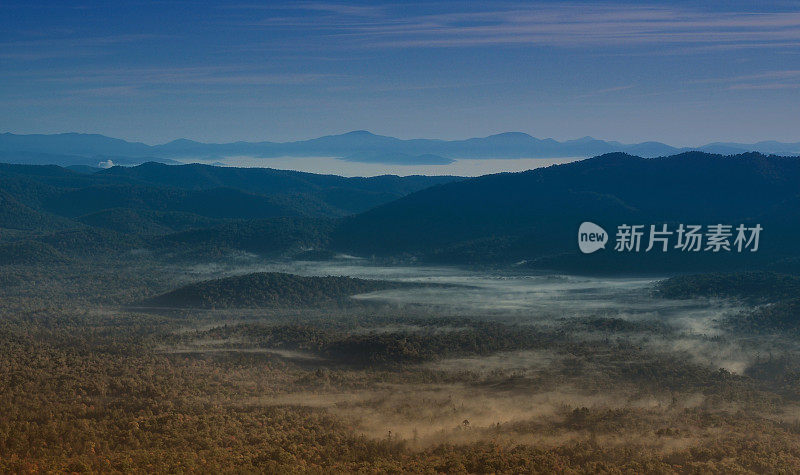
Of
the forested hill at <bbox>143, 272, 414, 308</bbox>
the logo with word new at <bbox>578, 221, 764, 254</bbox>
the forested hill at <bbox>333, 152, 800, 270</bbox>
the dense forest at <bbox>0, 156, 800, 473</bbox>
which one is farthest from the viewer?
the forested hill at <bbox>333, 152, 800, 270</bbox>

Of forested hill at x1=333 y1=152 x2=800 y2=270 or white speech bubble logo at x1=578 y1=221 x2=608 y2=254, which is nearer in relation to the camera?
white speech bubble logo at x1=578 y1=221 x2=608 y2=254

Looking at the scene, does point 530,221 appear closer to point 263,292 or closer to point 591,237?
point 591,237

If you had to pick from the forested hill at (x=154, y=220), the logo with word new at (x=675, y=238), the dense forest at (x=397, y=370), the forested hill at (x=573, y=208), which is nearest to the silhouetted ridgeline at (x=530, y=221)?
the forested hill at (x=573, y=208)

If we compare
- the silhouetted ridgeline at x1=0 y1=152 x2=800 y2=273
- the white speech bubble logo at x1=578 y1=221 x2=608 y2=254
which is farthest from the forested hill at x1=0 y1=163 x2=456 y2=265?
the white speech bubble logo at x1=578 y1=221 x2=608 y2=254

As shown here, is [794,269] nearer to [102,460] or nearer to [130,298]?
[130,298]

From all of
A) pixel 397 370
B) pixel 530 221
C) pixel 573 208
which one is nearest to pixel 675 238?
pixel 573 208

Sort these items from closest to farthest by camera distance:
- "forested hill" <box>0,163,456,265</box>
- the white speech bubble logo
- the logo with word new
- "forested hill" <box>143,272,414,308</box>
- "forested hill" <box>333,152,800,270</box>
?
"forested hill" <box>143,272,414,308</box>, the logo with word new, the white speech bubble logo, "forested hill" <box>333,152,800,270</box>, "forested hill" <box>0,163,456,265</box>

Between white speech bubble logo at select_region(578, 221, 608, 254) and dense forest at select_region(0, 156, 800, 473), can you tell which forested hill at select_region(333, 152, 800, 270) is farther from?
dense forest at select_region(0, 156, 800, 473)
